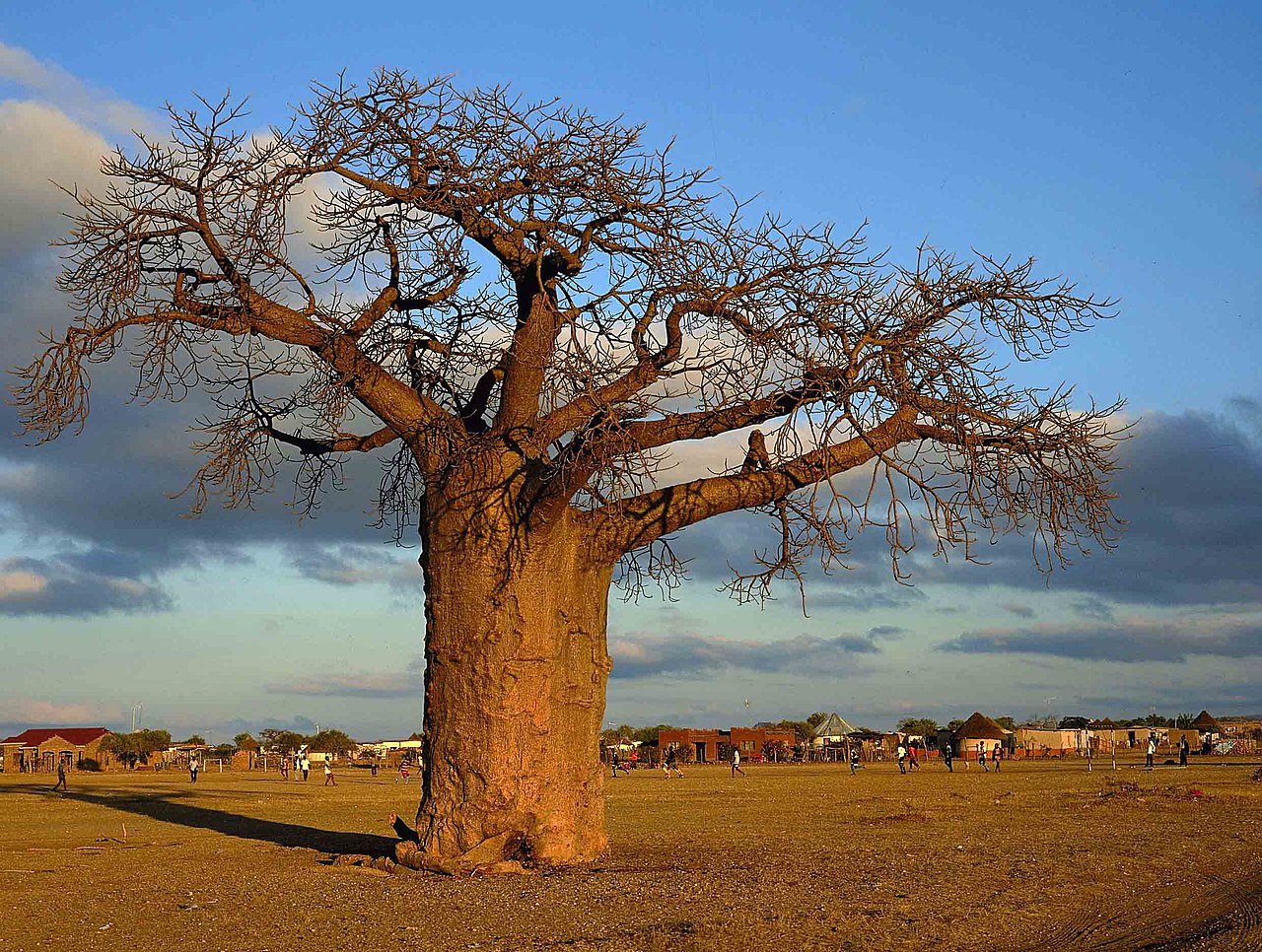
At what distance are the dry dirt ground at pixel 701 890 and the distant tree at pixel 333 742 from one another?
336 ft

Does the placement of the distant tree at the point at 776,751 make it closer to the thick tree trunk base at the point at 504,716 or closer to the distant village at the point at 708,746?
the distant village at the point at 708,746

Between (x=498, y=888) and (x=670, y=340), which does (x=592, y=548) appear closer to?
(x=670, y=340)

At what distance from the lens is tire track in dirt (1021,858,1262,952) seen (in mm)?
8062

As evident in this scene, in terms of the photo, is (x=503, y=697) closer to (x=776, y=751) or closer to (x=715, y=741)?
(x=776, y=751)

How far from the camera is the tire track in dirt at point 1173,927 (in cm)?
806

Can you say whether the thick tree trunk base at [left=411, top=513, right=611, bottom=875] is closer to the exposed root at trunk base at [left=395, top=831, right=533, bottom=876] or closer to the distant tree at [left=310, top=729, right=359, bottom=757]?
the exposed root at trunk base at [left=395, top=831, right=533, bottom=876]

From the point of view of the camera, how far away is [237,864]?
13.0 m

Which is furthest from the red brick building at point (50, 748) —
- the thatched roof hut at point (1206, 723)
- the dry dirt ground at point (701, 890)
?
the thatched roof hut at point (1206, 723)

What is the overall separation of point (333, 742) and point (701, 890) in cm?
11535

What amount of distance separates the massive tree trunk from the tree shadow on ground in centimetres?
173

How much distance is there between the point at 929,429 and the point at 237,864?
794 centimetres

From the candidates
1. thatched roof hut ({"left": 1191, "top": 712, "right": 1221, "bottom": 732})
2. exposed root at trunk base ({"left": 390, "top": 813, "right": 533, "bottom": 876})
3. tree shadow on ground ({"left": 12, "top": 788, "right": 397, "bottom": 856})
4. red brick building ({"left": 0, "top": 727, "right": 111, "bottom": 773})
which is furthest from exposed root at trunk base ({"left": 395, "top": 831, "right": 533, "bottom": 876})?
thatched roof hut ({"left": 1191, "top": 712, "right": 1221, "bottom": 732})

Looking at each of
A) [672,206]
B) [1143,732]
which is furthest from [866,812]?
[1143,732]

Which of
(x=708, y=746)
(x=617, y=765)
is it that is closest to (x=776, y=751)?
(x=708, y=746)
